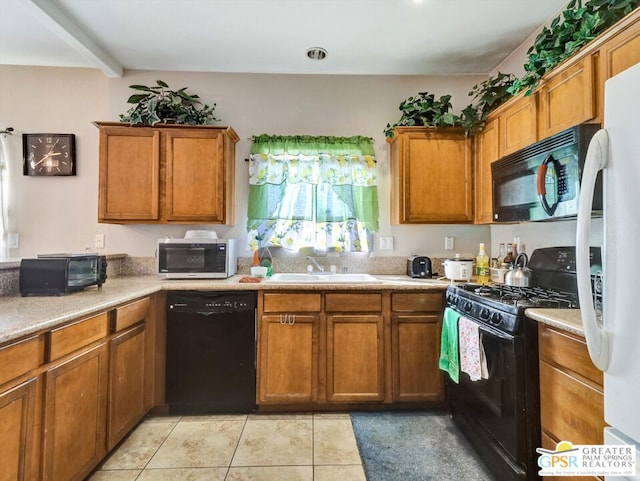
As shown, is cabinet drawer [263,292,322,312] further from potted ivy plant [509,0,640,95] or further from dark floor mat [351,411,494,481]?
potted ivy plant [509,0,640,95]

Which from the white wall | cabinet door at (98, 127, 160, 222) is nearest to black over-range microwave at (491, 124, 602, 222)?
the white wall

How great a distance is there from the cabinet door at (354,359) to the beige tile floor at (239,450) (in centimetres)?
20

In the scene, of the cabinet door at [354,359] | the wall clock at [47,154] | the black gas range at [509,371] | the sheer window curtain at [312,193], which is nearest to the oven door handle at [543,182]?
Answer: the black gas range at [509,371]

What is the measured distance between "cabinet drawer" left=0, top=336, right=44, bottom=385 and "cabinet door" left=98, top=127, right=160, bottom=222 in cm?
141

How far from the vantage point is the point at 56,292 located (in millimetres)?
1795

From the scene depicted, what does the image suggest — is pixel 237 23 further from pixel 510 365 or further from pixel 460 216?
pixel 510 365

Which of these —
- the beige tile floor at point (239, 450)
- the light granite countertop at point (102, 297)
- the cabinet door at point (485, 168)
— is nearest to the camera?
the light granite countertop at point (102, 297)

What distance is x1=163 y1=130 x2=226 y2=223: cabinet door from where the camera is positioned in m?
2.55

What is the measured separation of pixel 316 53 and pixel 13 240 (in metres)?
3.00

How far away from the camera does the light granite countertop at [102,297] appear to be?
1.27 metres

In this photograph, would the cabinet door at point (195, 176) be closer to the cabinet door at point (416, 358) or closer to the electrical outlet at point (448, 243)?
the cabinet door at point (416, 358)

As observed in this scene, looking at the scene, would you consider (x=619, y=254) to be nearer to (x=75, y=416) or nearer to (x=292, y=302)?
(x=292, y=302)

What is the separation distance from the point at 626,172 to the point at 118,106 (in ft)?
11.3

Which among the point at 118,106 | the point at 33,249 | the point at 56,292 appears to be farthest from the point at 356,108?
the point at 33,249
